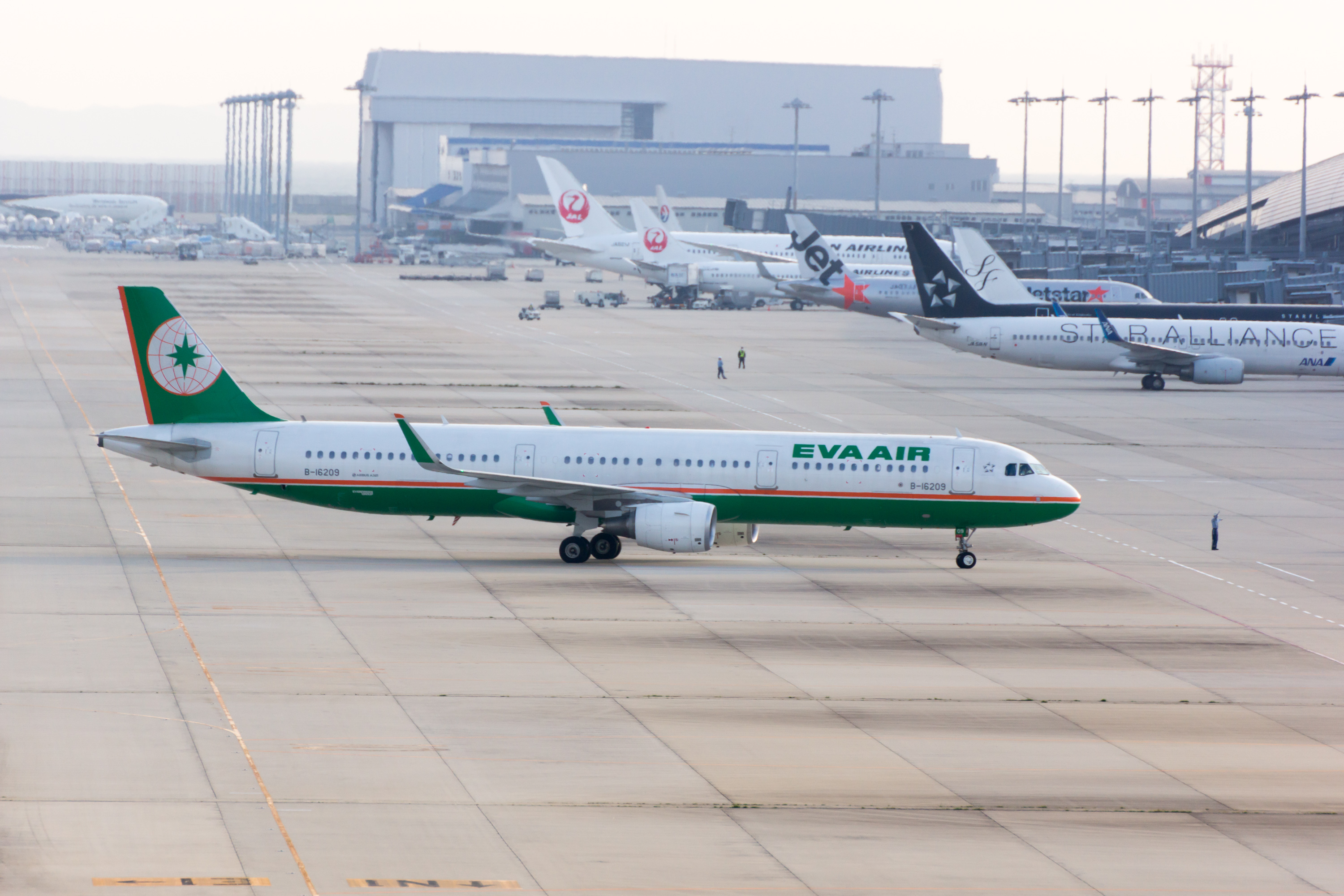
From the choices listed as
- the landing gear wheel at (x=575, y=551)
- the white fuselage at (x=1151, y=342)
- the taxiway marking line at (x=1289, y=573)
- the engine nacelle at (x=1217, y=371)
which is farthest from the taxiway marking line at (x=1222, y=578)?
the engine nacelle at (x=1217, y=371)

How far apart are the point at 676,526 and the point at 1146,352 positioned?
56.5 meters

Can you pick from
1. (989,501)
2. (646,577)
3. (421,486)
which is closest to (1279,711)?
(989,501)

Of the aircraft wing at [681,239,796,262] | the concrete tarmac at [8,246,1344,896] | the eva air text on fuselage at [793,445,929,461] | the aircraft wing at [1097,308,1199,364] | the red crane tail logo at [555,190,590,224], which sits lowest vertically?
the concrete tarmac at [8,246,1344,896]

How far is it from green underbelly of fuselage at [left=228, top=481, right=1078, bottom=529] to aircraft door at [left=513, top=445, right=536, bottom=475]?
80cm

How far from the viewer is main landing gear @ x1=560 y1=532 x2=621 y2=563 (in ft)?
142

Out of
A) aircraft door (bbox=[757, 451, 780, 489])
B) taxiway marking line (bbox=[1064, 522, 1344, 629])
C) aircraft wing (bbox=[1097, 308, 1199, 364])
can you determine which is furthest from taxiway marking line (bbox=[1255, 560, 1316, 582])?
aircraft wing (bbox=[1097, 308, 1199, 364])

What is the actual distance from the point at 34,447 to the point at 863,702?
133 ft

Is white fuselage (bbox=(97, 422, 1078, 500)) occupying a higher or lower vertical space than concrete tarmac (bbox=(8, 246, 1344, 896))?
higher

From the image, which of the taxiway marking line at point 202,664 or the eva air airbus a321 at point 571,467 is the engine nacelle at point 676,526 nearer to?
the eva air airbus a321 at point 571,467

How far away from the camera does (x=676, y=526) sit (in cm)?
4188

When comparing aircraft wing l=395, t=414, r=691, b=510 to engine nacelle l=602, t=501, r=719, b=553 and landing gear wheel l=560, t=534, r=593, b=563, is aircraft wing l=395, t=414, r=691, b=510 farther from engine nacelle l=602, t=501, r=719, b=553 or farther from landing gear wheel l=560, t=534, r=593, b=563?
landing gear wheel l=560, t=534, r=593, b=563

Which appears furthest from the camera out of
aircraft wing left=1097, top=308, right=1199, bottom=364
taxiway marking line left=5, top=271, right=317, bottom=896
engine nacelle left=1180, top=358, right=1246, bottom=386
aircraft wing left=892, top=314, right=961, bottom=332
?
aircraft wing left=892, top=314, right=961, bottom=332

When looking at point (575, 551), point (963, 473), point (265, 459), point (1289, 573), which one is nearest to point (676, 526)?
point (575, 551)

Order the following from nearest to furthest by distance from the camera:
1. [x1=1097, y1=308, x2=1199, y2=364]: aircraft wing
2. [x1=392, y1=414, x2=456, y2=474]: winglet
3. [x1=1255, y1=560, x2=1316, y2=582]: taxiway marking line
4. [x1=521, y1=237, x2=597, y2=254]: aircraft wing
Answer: [x1=392, y1=414, x2=456, y2=474]: winglet, [x1=1255, y1=560, x2=1316, y2=582]: taxiway marking line, [x1=1097, y1=308, x2=1199, y2=364]: aircraft wing, [x1=521, y1=237, x2=597, y2=254]: aircraft wing
